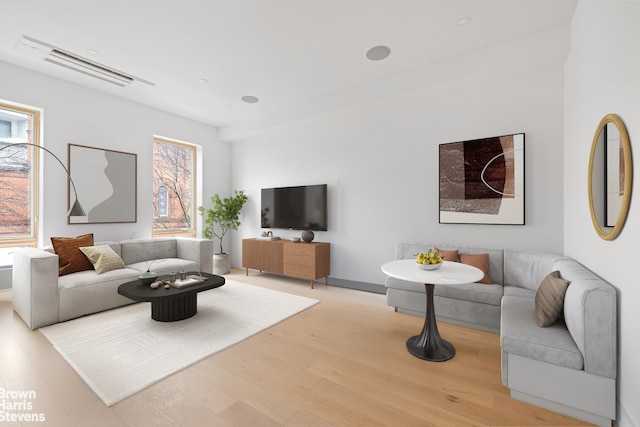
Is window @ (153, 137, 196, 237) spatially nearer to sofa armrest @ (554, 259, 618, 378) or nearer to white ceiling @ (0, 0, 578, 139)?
white ceiling @ (0, 0, 578, 139)

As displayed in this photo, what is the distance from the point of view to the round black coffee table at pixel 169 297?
276 cm

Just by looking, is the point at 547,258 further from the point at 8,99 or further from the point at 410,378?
the point at 8,99

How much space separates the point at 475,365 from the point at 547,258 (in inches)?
56.3

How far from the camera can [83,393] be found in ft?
6.13

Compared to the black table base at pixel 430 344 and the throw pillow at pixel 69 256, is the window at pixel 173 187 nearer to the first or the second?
the throw pillow at pixel 69 256

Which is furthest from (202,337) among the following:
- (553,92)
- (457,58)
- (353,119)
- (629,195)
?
(553,92)

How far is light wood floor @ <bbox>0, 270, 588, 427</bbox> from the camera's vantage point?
5.48 feet

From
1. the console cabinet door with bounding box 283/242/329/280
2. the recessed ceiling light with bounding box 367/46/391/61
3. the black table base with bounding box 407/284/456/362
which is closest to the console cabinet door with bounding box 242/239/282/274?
the console cabinet door with bounding box 283/242/329/280

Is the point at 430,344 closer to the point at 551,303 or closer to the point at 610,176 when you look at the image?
the point at 551,303

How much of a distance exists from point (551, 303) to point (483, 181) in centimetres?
185

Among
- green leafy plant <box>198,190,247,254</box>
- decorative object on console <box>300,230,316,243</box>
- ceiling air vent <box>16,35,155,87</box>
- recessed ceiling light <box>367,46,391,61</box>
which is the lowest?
decorative object on console <box>300,230,316,243</box>

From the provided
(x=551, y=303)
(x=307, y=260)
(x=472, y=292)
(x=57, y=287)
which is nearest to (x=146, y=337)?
(x=57, y=287)

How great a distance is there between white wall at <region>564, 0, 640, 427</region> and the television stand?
3100 millimetres

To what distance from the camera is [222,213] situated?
555cm
